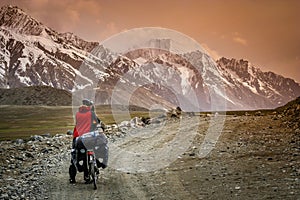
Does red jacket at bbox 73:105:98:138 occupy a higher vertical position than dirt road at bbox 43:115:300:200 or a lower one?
higher

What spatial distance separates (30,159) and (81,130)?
10.9 meters

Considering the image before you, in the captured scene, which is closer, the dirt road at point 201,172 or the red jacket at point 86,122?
the dirt road at point 201,172

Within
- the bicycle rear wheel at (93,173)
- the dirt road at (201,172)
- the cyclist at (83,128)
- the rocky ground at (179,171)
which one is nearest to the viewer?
the dirt road at (201,172)

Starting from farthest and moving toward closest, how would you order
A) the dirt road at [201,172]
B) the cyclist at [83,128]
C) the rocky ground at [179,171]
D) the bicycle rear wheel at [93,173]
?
1. the cyclist at [83,128]
2. the bicycle rear wheel at [93,173]
3. the rocky ground at [179,171]
4. the dirt road at [201,172]

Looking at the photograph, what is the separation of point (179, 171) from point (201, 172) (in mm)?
1185

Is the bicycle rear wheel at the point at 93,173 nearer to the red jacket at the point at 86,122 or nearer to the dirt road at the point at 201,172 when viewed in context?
the dirt road at the point at 201,172

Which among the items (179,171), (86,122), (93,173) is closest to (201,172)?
(179,171)

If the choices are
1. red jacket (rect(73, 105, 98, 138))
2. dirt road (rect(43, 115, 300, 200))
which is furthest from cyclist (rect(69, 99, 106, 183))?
dirt road (rect(43, 115, 300, 200))

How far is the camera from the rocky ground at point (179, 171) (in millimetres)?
13945

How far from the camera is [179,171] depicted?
59.7 ft

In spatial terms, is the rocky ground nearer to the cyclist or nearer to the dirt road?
the dirt road

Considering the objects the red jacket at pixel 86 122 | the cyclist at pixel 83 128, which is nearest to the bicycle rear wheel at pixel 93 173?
the cyclist at pixel 83 128

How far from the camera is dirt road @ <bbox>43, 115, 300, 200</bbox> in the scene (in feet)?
45.0

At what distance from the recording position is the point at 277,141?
2317 centimetres
